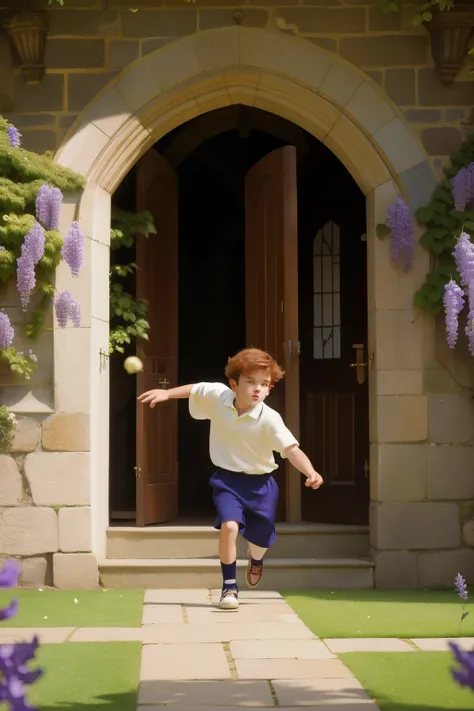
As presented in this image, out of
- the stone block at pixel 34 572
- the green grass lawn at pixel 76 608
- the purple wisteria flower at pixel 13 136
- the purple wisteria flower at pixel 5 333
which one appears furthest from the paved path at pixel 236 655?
the purple wisteria flower at pixel 13 136

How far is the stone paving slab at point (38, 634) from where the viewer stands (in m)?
4.18

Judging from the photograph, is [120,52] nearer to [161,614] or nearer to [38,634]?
[161,614]

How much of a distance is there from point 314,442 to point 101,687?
4.62m

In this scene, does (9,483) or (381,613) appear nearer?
(381,613)

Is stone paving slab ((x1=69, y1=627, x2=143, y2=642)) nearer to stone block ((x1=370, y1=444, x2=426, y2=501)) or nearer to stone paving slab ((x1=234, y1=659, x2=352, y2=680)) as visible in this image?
stone paving slab ((x1=234, y1=659, x2=352, y2=680))

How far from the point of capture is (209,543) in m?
6.48

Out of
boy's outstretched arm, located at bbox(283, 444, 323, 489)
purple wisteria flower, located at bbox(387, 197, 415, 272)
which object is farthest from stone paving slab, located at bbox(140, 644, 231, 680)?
purple wisteria flower, located at bbox(387, 197, 415, 272)

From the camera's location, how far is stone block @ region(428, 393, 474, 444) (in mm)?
6312

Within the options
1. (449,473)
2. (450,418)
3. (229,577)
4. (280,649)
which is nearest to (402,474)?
(449,473)

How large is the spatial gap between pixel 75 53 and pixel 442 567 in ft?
11.5

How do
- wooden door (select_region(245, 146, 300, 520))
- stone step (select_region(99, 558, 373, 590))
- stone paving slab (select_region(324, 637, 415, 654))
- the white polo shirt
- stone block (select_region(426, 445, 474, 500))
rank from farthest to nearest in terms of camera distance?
1. wooden door (select_region(245, 146, 300, 520))
2. stone block (select_region(426, 445, 474, 500))
3. stone step (select_region(99, 558, 373, 590))
4. the white polo shirt
5. stone paving slab (select_region(324, 637, 415, 654))

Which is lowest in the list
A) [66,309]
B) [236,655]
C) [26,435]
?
[236,655]

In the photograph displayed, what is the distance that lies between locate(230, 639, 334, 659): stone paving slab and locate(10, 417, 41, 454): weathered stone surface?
2.33 m

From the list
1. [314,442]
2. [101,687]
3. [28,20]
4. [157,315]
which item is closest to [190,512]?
[314,442]
